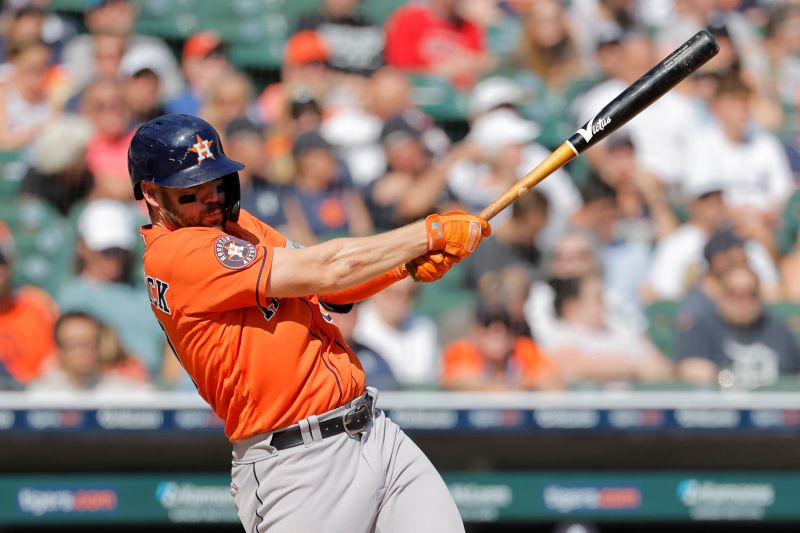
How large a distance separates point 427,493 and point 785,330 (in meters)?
2.94

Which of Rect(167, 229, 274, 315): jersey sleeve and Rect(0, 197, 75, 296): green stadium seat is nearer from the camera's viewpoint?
Rect(167, 229, 274, 315): jersey sleeve

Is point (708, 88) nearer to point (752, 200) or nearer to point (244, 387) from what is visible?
point (752, 200)

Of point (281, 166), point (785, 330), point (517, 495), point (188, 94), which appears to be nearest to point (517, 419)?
point (517, 495)

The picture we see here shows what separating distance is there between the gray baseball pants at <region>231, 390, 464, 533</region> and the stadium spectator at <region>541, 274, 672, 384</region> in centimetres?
227

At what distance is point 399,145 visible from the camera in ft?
19.9

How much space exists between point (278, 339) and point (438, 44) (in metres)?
4.47

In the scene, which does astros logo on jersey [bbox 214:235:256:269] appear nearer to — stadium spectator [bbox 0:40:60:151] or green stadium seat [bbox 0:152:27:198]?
green stadium seat [bbox 0:152:27:198]

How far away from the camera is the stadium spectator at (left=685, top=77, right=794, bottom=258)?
5996 millimetres

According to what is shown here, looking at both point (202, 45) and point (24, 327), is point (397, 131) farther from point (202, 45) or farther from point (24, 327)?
point (24, 327)

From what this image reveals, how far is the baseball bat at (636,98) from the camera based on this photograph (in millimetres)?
3193

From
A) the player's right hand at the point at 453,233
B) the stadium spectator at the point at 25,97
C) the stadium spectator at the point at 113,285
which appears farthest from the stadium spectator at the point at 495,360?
the stadium spectator at the point at 25,97

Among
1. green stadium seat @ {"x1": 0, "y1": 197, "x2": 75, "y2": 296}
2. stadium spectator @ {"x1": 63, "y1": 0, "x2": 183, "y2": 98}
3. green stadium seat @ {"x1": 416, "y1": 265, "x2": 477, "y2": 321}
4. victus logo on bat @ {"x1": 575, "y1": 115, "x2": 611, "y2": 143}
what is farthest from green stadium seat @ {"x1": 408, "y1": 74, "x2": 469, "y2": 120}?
victus logo on bat @ {"x1": 575, "y1": 115, "x2": 611, "y2": 143}

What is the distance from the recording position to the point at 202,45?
6805 millimetres

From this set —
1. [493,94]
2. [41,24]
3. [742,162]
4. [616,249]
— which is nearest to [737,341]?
[616,249]
